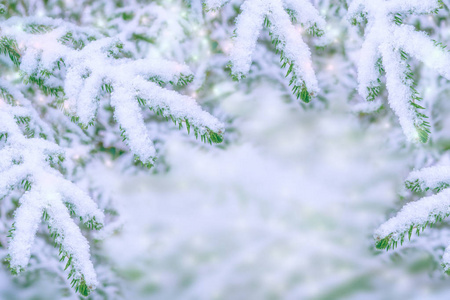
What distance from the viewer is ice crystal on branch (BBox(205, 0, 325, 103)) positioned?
74 centimetres

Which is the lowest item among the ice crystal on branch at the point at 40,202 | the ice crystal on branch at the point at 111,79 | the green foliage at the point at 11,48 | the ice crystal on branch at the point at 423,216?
the ice crystal on branch at the point at 423,216

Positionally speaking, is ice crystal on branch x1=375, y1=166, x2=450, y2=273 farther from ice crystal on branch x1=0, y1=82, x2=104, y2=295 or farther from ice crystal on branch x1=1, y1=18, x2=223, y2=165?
ice crystal on branch x1=0, y1=82, x2=104, y2=295

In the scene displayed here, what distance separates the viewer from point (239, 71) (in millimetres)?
759

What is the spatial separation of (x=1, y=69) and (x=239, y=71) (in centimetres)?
57

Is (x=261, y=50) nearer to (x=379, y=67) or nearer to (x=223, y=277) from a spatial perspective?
(x=379, y=67)

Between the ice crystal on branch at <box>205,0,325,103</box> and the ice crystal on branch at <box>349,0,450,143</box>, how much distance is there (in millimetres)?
104

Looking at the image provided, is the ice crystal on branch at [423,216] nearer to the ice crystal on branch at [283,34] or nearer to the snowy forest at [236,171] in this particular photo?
the snowy forest at [236,171]

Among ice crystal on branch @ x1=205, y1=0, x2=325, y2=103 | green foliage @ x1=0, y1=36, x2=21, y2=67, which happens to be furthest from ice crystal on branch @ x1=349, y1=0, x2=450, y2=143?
green foliage @ x1=0, y1=36, x2=21, y2=67

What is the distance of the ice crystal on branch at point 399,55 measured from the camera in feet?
2.25

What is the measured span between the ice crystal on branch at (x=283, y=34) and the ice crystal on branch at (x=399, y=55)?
0.34 feet

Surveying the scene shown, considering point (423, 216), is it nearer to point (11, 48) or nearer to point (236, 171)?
point (236, 171)

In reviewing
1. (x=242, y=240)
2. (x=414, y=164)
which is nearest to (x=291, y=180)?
(x=242, y=240)

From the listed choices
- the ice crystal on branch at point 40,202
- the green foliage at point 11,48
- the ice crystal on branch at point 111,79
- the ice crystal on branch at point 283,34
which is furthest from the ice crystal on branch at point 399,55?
the green foliage at point 11,48

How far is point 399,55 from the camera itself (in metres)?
0.71
